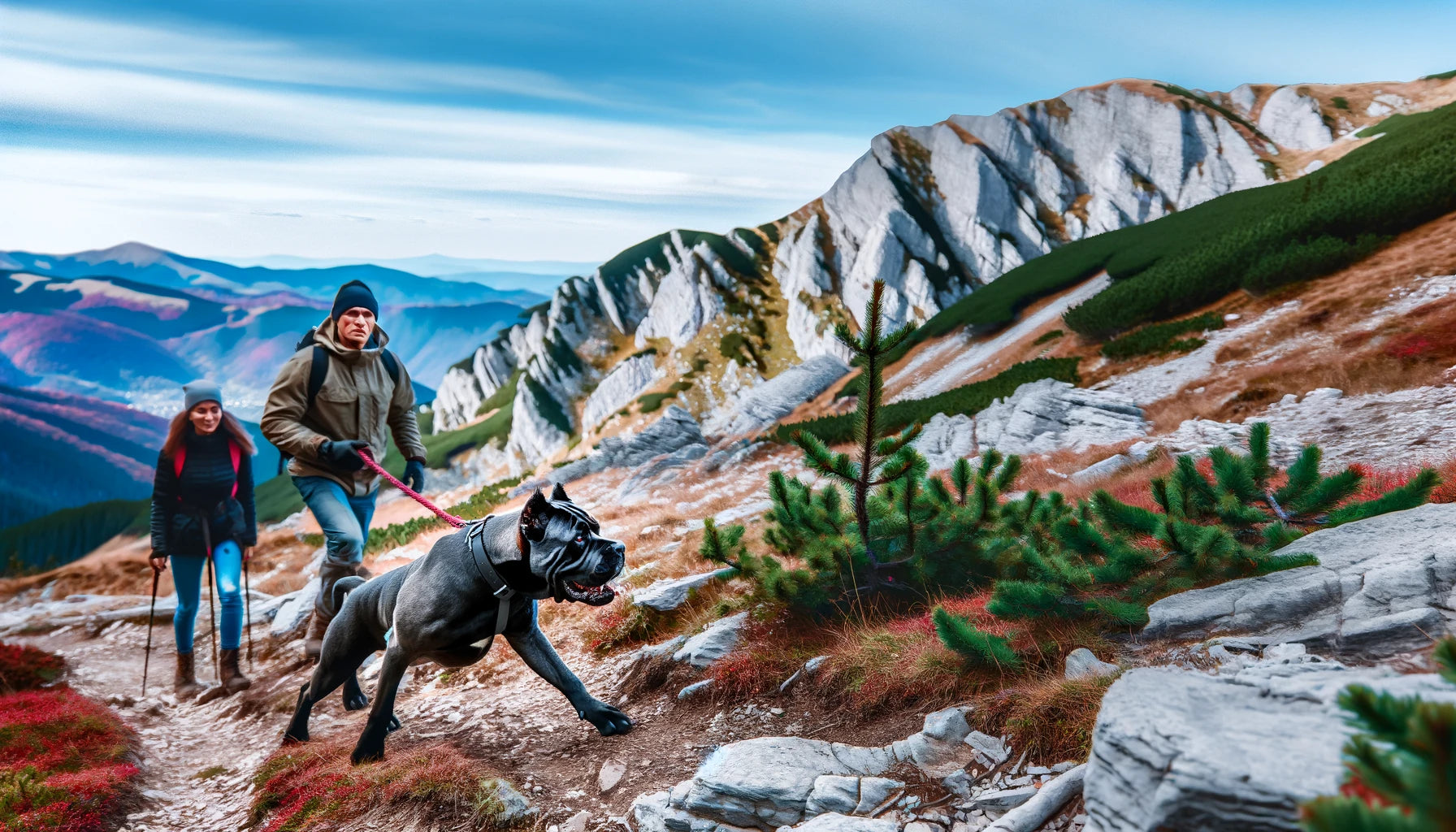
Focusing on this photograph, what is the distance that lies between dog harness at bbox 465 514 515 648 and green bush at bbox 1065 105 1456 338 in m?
24.8

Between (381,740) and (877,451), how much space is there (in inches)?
176

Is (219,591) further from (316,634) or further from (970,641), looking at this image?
(970,641)

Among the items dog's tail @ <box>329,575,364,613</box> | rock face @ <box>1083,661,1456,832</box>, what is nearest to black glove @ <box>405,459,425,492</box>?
dog's tail @ <box>329,575,364,613</box>

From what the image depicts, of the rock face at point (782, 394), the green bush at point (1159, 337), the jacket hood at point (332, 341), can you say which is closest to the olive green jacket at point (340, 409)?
the jacket hood at point (332, 341)

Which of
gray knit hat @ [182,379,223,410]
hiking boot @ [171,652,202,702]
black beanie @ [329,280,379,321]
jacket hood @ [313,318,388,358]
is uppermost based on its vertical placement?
black beanie @ [329,280,379,321]

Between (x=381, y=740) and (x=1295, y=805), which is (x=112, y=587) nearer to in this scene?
(x=381, y=740)

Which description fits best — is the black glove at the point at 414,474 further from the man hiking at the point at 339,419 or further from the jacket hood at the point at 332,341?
the jacket hood at the point at 332,341

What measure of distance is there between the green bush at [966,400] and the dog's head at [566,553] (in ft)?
56.5

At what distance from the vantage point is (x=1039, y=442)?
16.5m

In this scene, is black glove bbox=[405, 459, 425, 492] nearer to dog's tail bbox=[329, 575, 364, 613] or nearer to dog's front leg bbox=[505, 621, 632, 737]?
dog's tail bbox=[329, 575, 364, 613]

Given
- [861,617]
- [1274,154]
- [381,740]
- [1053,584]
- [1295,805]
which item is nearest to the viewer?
[1295,805]

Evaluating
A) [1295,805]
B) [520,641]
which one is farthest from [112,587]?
[1295,805]

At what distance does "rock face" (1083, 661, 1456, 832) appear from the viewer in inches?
81.5

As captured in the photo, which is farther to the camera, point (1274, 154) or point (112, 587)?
point (1274, 154)
